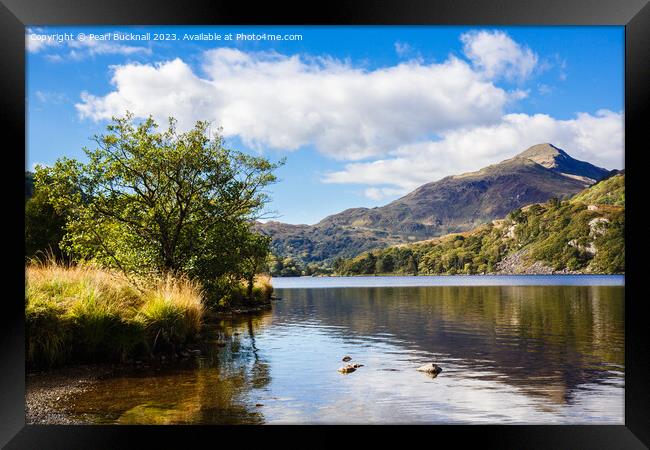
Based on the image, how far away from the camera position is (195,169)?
52.0 feet

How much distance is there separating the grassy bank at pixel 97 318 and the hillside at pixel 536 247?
3918 inches

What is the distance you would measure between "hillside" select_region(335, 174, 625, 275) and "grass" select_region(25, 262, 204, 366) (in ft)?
327

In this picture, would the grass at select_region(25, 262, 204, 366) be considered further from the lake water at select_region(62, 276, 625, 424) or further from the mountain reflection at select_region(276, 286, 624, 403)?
the mountain reflection at select_region(276, 286, 624, 403)

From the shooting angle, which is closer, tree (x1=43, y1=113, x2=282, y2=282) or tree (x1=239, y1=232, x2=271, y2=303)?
tree (x1=43, y1=113, x2=282, y2=282)

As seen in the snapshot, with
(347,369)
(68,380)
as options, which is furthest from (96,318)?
(347,369)

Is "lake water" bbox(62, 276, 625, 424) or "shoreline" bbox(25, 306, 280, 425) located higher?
"shoreline" bbox(25, 306, 280, 425)

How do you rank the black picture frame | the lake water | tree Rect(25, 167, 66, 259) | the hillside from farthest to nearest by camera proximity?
1. the hillside
2. tree Rect(25, 167, 66, 259)
3. the lake water
4. the black picture frame

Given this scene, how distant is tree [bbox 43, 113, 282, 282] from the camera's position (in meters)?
14.8

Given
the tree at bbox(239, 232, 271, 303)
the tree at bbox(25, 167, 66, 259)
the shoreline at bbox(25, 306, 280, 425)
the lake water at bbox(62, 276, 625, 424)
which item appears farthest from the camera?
the tree at bbox(25, 167, 66, 259)

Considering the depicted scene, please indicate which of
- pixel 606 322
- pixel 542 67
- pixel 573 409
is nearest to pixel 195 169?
pixel 573 409

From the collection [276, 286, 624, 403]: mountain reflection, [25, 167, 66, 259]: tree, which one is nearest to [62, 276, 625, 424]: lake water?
[276, 286, 624, 403]: mountain reflection
